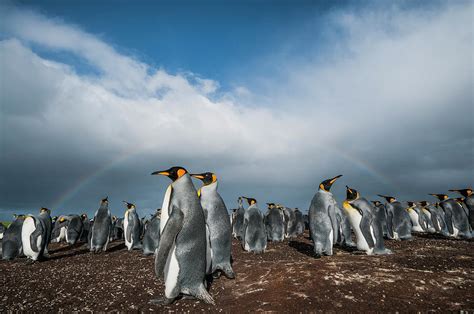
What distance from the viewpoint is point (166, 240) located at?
5520 millimetres

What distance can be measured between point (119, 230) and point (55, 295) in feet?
64.2

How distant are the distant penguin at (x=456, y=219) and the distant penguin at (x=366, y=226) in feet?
28.5

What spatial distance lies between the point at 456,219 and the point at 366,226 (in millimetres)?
9824

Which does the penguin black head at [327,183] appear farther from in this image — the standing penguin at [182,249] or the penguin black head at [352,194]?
the standing penguin at [182,249]

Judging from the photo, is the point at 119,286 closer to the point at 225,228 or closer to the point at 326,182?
the point at 225,228

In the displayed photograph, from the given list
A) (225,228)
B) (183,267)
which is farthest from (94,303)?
(225,228)

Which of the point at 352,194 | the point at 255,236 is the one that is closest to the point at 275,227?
the point at 255,236

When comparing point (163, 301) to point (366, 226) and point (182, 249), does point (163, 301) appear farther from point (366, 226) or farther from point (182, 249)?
point (366, 226)

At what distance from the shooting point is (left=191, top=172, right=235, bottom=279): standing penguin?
7.62 metres

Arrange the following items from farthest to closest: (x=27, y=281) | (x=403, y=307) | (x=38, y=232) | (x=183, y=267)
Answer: (x=38, y=232) → (x=27, y=281) → (x=183, y=267) → (x=403, y=307)

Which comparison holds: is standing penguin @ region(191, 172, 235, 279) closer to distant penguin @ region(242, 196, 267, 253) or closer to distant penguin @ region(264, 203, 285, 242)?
distant penguin @ region(242, 196, 267, 253)

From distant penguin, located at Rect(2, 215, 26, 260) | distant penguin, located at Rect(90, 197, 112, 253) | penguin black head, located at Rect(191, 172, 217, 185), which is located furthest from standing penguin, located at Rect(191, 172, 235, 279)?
distant penguin, located at Rect(2, 215, 26, 260)

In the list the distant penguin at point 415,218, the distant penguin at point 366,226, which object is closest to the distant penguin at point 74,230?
the distant penguin at point 366,226

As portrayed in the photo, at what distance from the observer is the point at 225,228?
313 inches
